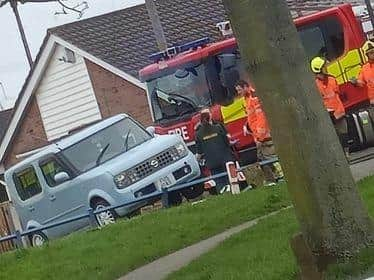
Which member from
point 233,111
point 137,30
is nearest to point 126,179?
point 233,111

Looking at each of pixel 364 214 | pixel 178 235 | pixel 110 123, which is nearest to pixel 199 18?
pixel 110 123

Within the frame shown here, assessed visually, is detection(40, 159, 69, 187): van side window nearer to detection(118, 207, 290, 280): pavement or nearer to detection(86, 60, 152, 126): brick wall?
detection(118, 207, 290, 280): pavement

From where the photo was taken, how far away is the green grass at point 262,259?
795 cm

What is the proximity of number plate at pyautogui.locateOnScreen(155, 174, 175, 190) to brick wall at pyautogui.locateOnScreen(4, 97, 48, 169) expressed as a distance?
16.1 meters

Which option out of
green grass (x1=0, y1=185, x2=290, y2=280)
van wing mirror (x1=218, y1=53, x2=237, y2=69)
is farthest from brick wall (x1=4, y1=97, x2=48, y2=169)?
green grass (x1=0, y1=185, x2=290, y2=280)

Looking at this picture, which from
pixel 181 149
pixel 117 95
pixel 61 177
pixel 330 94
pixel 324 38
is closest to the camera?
pixel 330 94

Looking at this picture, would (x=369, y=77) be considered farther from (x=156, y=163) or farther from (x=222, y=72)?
(x=222, y=72)

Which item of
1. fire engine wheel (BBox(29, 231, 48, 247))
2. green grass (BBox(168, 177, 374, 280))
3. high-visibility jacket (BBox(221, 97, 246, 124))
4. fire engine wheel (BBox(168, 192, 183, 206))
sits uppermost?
high-visibility jacket (BBox(221, 97, 246, 124))

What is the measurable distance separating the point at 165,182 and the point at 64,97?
15.6 metres

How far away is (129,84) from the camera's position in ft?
102

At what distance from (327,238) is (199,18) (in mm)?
26408

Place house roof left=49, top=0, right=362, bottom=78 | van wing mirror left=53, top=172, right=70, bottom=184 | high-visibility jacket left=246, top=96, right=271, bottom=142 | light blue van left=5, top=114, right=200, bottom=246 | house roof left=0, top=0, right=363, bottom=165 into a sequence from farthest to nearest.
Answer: house roof left=49, top=0, right=362, bottom=78
house roof left=0, top=0, right=363, bottom=165
van wing mirror left=53, top=172, right=70, bottom=184
light blue van left=5, top=114, right=200, bottom=246
high-visibility jacket left=246, top=96, right=271, bottom=142

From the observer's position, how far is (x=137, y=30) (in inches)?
1330

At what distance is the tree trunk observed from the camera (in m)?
7.82
